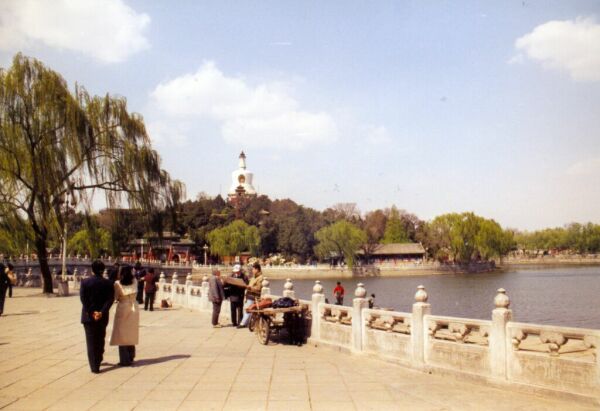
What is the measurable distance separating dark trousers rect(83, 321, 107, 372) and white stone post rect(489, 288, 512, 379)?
5446mm

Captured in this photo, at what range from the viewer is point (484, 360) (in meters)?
7.11

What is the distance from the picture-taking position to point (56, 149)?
2291cm

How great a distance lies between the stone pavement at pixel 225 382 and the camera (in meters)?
6.22

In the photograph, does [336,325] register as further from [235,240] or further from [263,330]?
[235,240]

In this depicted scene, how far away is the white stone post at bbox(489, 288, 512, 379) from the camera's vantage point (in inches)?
271

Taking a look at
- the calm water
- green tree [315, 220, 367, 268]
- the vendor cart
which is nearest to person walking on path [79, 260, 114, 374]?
the vendor cart

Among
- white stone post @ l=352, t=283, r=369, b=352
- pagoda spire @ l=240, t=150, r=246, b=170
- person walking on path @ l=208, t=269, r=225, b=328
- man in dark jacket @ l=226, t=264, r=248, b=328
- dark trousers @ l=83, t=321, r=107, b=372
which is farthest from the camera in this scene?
pagoda spire @ l=240, t=150, r=246, b=170

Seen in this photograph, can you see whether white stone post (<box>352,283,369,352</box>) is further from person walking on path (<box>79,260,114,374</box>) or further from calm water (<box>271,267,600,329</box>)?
calm water (<box>271,267,600,329</box>)

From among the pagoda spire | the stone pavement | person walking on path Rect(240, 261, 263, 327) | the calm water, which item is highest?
the pagoda spire

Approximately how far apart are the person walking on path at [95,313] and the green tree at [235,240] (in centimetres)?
6828

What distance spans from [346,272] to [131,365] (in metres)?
63.8

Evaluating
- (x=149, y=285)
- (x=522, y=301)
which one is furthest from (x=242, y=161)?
(x=149, y=285)

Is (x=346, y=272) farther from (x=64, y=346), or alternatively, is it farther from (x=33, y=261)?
(x=64, y=346)

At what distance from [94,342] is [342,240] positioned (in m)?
61.6
